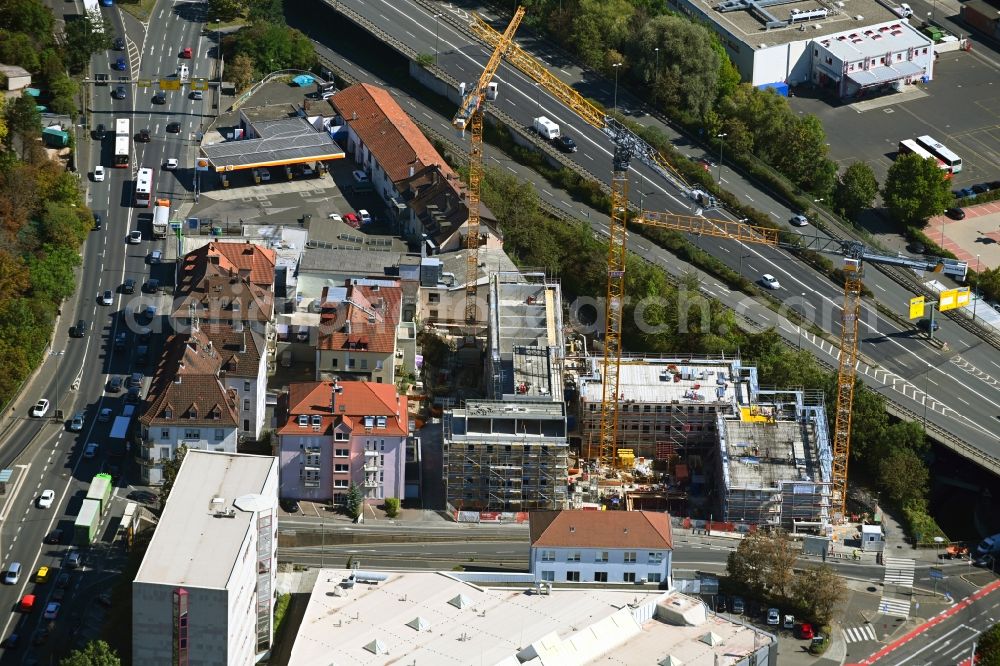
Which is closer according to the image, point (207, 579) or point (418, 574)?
point (207, 579)

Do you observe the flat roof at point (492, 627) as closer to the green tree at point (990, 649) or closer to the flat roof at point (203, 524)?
the flat roof at point (203, 524)

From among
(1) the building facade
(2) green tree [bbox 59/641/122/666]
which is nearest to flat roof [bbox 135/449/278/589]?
(1) the building facade

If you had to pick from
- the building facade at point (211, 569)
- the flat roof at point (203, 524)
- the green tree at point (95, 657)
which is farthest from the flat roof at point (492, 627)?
the green tree at point (95, 657)

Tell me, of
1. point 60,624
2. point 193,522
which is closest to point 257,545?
point 193,522

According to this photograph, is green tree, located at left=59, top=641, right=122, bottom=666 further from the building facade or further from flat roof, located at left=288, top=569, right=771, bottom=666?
flat roof, located at left=288, top=569, right=771, bottom=666

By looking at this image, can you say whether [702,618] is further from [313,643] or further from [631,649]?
[313,643]

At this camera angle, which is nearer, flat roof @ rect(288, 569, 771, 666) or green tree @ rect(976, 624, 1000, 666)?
flat roof @ rect(288, 569, 771, 666)
